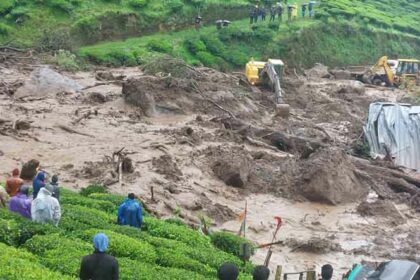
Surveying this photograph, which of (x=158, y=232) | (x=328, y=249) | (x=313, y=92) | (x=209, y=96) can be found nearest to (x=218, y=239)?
(x=158, y=232)

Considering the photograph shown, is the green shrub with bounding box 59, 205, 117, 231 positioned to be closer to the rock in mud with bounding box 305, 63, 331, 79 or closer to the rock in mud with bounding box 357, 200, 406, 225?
the rock in mud with bounding box 357, 200, 406, 225

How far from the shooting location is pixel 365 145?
99.7 ft

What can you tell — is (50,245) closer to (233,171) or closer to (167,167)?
(167,167)

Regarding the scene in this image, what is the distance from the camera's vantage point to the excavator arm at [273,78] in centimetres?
3827

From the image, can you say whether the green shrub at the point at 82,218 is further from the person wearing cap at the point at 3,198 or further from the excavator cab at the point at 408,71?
the excavator cab at the point at 408,71

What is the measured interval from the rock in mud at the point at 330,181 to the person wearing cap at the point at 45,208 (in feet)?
43.3

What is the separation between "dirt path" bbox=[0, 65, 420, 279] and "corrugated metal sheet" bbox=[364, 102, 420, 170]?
7.41 feet

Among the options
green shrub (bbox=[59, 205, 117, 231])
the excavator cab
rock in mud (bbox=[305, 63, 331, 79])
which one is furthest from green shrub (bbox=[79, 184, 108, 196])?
the excavator cab

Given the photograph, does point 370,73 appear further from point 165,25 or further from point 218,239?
point 218,239

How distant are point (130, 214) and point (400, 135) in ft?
57.0

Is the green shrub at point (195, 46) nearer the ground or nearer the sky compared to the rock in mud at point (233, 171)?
nearer the ground

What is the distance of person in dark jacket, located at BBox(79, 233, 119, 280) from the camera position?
9727 millimetres

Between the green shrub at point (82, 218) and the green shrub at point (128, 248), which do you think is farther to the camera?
the green shrub at point (82, 218)

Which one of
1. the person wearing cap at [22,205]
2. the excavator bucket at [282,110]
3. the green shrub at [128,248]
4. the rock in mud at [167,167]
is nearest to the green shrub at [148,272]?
the green shrub at [128,248]
